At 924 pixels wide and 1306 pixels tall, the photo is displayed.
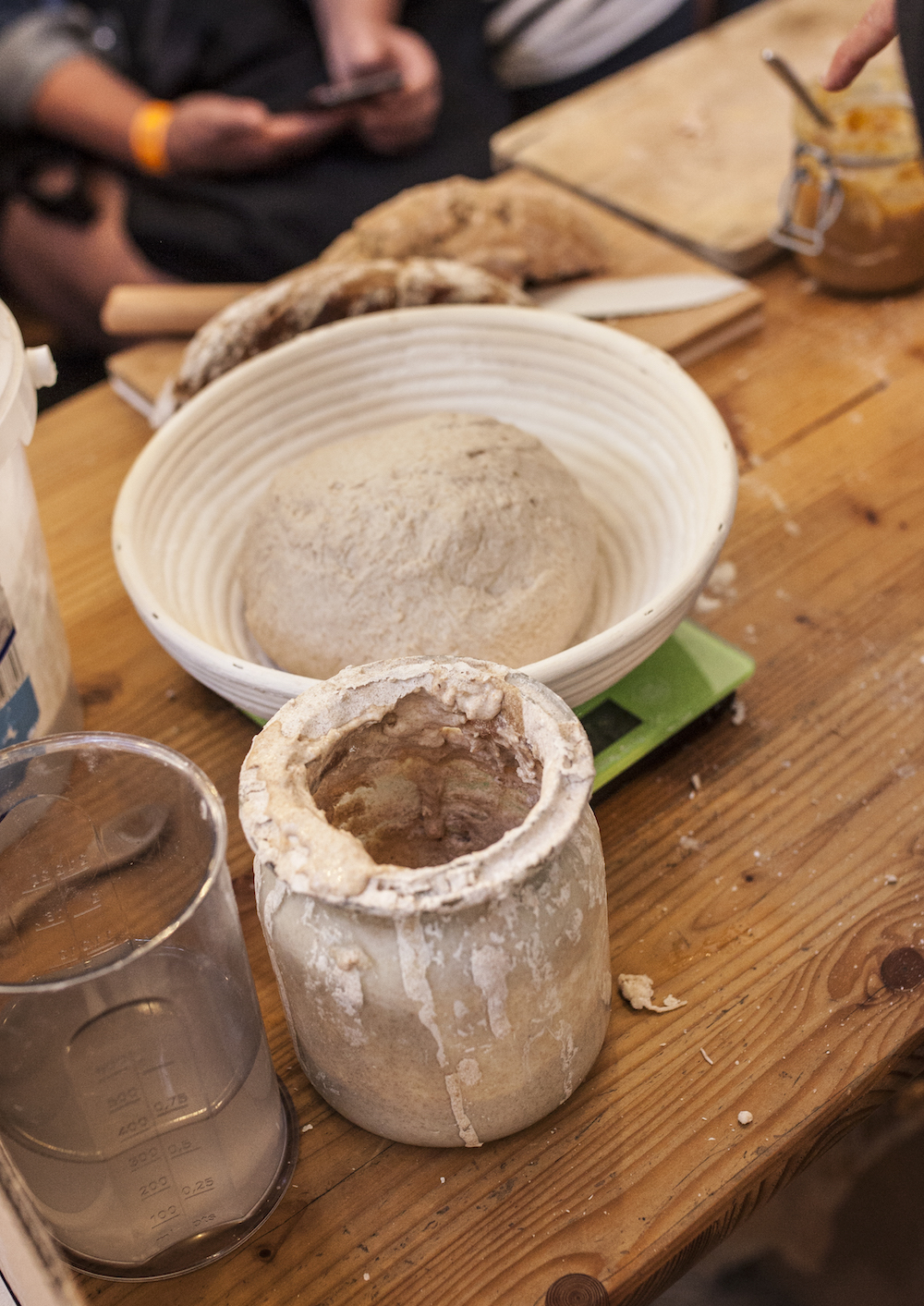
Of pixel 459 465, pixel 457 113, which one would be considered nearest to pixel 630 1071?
pixel 459 465

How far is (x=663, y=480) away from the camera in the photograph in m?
0.75

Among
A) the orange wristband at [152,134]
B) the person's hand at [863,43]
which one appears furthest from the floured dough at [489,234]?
the orange wristband at [152,134]

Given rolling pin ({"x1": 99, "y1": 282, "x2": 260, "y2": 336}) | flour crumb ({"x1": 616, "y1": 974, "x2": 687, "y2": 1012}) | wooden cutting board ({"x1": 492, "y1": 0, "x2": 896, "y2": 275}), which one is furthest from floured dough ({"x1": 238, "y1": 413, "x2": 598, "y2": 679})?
wooden cutting board ({"x1": 492, "y1": 0, "x2": 896, "y2": 275})

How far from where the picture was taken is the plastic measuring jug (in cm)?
42

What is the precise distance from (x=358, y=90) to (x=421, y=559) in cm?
108

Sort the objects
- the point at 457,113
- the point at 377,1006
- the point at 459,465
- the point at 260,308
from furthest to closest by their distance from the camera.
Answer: the point at 457,113, the point at 260,308, the point at 459,465, the point at 377,1006

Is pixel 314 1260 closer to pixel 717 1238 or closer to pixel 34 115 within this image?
pixel 717 1238

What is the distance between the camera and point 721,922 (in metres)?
0.61

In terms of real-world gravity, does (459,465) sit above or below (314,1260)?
above

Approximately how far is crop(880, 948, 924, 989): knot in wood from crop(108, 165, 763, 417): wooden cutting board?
1.87 ft

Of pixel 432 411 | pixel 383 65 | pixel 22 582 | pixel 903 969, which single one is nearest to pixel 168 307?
pixel 432 411

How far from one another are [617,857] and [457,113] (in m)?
1.35

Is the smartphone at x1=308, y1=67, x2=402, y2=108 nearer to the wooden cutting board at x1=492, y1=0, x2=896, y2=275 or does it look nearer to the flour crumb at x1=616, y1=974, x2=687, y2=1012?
the wooden cutting board at x1=492, y1=0, x2=896, y2=275

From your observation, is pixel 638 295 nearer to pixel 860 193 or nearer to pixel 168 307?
pixel 860 193
